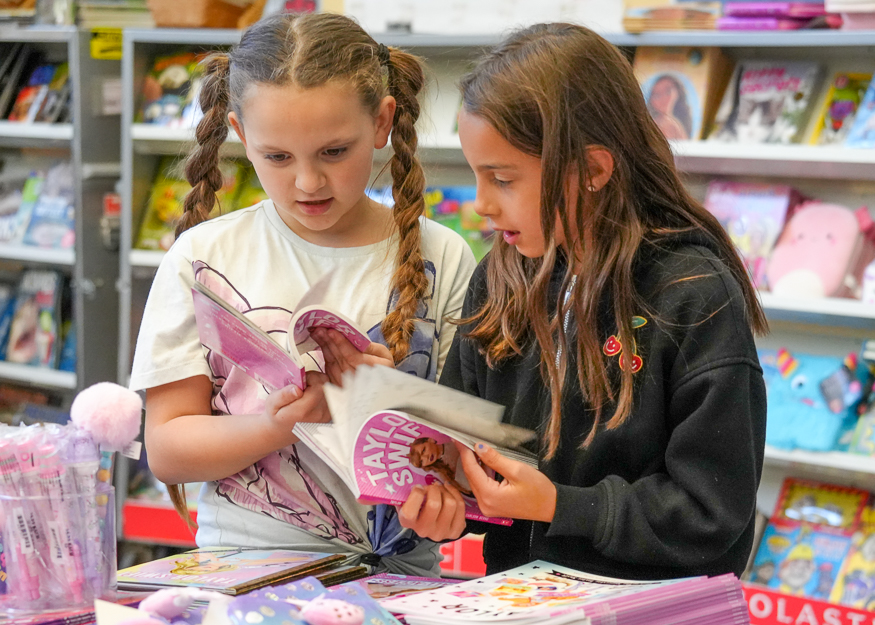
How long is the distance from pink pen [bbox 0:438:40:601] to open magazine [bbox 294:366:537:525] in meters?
0.31

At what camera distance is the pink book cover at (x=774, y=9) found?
2283mm

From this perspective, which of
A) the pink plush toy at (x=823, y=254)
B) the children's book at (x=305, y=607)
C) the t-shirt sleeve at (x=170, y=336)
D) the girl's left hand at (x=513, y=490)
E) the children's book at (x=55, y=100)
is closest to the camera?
the children's book at (x=305, y=607)

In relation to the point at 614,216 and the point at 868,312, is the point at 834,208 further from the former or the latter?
the point at 614,216

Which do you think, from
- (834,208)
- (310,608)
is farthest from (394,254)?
(834,208)

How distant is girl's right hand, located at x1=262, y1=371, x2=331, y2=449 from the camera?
Result: 1122mm

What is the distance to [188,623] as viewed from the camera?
87 centimetres

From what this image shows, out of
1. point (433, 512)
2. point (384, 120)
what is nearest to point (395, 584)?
point (433, 512)

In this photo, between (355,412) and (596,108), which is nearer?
(355,412)

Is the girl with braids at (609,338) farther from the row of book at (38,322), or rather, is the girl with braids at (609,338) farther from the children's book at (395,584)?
the row of book at (38,322)

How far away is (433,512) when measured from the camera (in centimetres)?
106

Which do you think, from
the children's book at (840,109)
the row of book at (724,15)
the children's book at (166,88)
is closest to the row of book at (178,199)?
the children's book at (166,88)

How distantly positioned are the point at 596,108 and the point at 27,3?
2.80 m

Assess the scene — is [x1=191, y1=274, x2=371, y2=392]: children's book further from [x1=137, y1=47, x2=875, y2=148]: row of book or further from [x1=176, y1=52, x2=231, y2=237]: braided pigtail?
[x1=137, y1=47, x2=875, y2=148]: row of book

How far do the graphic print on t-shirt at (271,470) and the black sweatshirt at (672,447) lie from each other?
0.29 m
